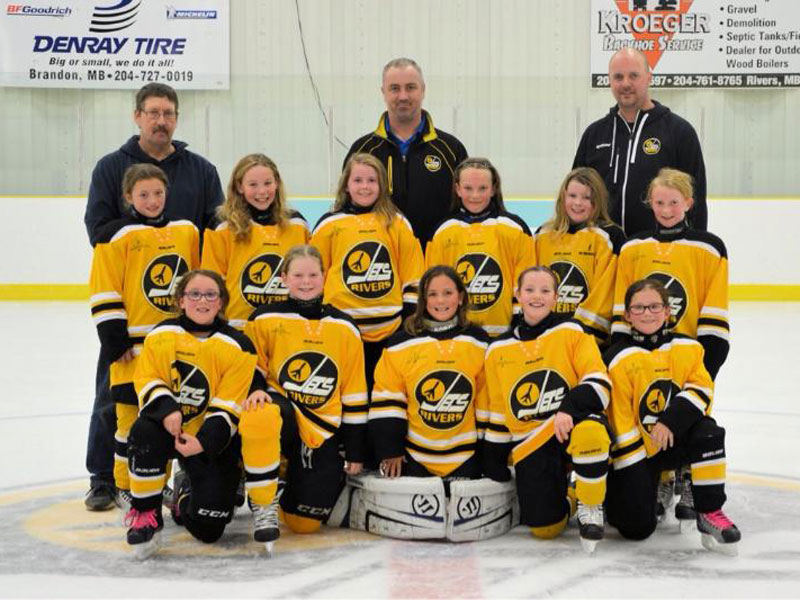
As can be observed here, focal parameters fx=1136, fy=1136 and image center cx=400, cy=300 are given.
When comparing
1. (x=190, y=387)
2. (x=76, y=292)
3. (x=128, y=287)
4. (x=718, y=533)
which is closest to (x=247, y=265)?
(x=128, y=287)

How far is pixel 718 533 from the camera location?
10.4ft

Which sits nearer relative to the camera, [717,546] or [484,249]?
[717,546]

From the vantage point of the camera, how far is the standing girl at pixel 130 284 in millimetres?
3586

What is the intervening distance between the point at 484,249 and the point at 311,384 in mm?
728

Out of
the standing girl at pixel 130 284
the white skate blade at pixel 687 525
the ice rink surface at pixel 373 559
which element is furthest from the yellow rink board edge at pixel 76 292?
the white skate blade at pixel 687 525

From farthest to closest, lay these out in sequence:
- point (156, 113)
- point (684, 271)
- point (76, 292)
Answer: point (76, 292) < point (156, 113) < point (684, 271)

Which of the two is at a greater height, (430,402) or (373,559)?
(430,402)

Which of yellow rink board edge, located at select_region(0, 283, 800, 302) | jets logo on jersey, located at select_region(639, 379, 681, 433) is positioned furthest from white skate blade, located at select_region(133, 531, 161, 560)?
yellow rink board edge, located at select_region(0, 283, 800, 302)

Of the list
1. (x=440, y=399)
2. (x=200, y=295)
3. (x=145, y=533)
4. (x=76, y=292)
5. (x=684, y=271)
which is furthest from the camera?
→ (x=76, y=292)

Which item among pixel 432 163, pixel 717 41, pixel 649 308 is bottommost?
pixel 649 308

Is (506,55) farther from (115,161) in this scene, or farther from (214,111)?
(115,161)

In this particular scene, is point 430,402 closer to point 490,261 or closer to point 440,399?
point 440,399

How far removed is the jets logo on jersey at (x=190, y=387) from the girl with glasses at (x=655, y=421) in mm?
1193

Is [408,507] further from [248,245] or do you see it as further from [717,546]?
[248,245]
